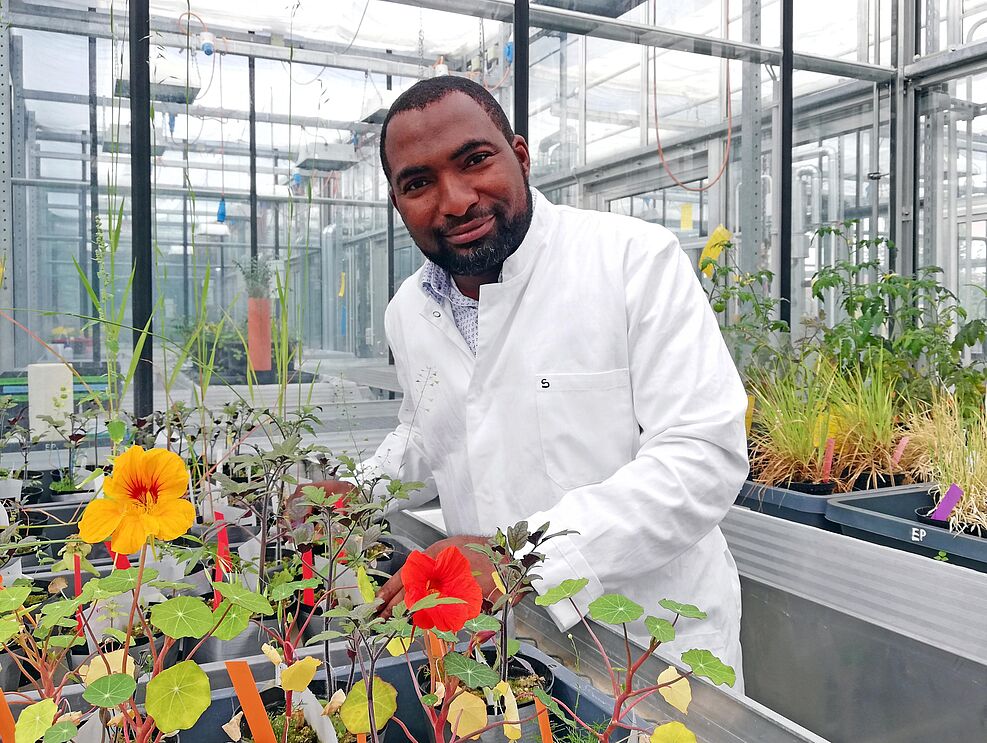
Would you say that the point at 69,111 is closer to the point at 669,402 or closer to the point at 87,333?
the point at 87,333

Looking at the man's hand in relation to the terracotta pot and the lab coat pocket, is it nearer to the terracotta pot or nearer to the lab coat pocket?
the lab coat pocket

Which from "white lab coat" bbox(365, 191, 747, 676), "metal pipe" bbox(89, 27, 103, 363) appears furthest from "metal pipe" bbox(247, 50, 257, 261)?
"white lab coat" bbox(365, 191, 747, 676)

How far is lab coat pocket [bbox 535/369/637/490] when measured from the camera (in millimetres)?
1502

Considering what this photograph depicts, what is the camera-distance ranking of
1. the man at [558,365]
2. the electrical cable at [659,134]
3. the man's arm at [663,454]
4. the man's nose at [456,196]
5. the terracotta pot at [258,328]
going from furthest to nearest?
1. the electrical cable at [659,134]
2. the terracotta pot at [258,328]
3. the man's nose at [456,196]
4. the man at [558,365]
5. the man's arm at [663,454]

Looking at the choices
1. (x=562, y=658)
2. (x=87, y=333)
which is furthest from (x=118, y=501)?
(x=87, y=333)

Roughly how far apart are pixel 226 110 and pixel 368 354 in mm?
1003

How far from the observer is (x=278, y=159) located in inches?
112

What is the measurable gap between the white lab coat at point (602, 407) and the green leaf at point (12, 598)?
733mm

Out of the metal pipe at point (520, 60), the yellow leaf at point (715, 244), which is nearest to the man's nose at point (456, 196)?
the metal pipe at point (520, 60)

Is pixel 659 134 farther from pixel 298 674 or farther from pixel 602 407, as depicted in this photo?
pixel 298 674

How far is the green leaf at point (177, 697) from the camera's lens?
0.55 meters

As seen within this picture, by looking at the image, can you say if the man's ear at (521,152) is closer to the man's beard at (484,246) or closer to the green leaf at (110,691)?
the man's beard at (484,246)

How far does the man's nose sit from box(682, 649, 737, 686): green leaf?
3.30 feet

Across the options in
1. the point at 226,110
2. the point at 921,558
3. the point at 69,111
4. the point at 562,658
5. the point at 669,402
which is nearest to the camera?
the point at 562,658
